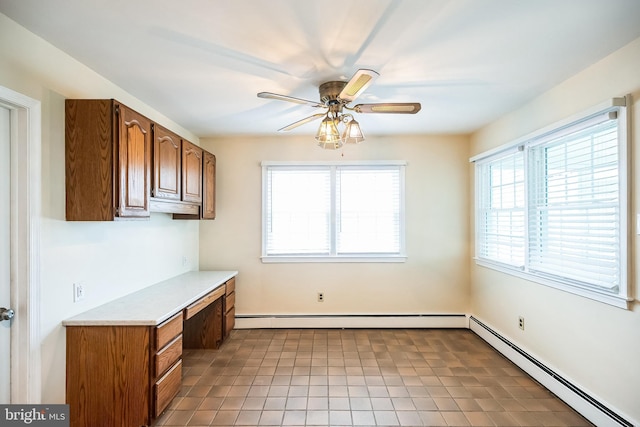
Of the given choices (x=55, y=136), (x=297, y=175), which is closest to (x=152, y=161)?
(x=55, y=136)

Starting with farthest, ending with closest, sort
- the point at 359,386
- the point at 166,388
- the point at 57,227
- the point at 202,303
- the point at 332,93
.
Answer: the point at 202,303
the point at 359,386
the point at 332,93
the point at 166,388
the point at 57,227

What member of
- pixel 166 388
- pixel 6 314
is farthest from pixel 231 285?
pixel 6 314

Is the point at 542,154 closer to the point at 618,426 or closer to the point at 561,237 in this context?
the point at 561,237

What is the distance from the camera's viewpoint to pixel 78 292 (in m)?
2.06

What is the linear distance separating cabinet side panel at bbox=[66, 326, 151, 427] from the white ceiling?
5.90ft

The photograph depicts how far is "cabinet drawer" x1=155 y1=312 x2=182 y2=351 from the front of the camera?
6.66 ft

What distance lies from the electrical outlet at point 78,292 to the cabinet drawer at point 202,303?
699 mm

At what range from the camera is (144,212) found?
224 cm

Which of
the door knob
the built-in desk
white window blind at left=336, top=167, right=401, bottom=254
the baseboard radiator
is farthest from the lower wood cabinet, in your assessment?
the baseboard radiator

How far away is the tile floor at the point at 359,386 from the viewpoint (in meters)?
2.15

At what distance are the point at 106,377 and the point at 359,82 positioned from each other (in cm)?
244

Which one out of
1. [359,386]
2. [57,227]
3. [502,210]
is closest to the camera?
[57,227]

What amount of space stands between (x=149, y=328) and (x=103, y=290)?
24.9 inches

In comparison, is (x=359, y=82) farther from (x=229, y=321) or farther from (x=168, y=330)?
(x=229, y=321)
